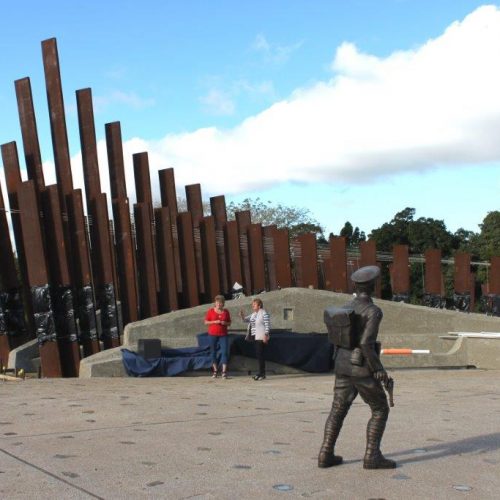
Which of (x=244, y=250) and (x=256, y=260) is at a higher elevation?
(x=244, y=250)

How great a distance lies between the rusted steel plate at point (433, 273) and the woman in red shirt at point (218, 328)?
421 inches

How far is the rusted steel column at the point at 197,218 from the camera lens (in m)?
20.5

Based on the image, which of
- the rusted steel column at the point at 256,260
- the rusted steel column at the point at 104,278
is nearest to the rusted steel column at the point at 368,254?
the rusted steel column at the point at 256,260

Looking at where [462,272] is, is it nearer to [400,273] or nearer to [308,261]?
[400,273]

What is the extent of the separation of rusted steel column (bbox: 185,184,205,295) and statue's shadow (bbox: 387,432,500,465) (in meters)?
13.2

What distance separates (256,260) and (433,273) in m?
5.96

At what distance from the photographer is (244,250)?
21688mm

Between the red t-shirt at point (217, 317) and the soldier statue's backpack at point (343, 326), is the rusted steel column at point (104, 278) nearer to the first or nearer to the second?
the red t-shirt at point (217, 317)

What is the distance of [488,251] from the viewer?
5709 centimetres

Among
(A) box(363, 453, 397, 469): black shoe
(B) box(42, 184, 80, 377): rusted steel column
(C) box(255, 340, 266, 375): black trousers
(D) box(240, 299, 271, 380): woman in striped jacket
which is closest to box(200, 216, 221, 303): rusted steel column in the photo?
(B) box(42, 184, 80, 377): rusted steel column

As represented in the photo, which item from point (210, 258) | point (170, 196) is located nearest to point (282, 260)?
point (210, 258)

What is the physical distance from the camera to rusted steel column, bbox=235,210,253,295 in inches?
848

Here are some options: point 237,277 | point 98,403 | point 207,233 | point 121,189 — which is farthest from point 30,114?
point 98,403

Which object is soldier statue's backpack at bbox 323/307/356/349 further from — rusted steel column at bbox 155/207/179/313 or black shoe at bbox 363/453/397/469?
rusted steel column at bbox 155/207/179/313
